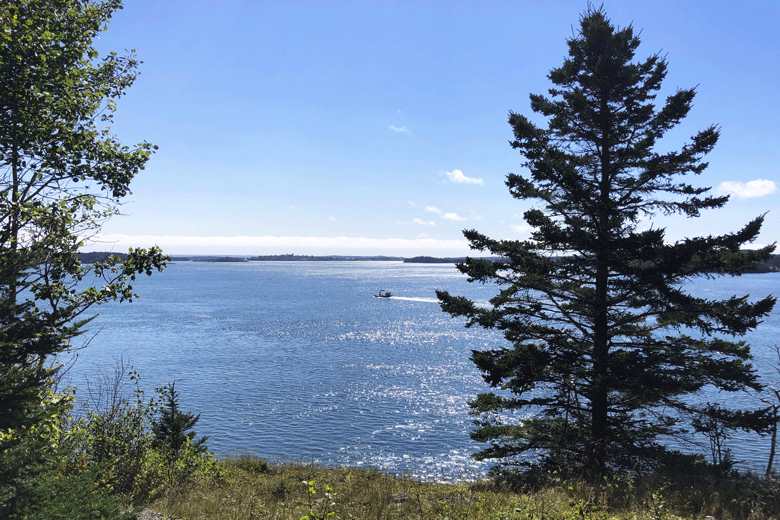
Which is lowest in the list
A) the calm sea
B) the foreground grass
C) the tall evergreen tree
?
the calm sea

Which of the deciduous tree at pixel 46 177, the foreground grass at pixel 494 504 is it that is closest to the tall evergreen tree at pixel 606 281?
the foreground grass at pixel 494 504

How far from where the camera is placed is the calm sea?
28.9m

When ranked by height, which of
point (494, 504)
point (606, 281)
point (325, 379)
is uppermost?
point (606, 281)

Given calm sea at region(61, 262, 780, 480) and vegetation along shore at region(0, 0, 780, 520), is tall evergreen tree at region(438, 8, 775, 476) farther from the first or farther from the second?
calm sea at region(61, 262, 780, 480)

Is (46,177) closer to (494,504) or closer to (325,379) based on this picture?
(494,504)

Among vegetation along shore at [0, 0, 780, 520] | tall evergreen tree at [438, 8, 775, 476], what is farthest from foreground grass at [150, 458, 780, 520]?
tall evergreen tree at [438, 8, 775, 476]

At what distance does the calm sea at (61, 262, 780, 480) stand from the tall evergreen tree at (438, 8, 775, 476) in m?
11.7

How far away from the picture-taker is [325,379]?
1795 inches

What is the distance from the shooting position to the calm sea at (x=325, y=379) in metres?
28.9

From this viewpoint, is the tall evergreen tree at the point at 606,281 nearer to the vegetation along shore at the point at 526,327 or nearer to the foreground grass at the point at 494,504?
the vegetation along shore at the point at 526,327

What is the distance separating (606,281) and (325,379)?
116ft

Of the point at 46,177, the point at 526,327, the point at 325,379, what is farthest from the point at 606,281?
the point at 325,379

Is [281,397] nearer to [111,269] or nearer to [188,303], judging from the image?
[111,269]

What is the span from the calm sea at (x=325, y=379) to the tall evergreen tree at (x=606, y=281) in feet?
38.4
